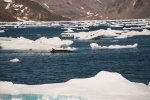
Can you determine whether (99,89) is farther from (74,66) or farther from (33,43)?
(33,43)

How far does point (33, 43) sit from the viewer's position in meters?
15.7

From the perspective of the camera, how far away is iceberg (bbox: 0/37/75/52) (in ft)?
45.6

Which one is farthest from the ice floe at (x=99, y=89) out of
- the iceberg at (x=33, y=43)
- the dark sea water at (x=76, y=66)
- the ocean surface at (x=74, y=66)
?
the iceberg at (x=33, y=43)

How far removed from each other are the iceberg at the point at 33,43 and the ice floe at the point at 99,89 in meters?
3.16

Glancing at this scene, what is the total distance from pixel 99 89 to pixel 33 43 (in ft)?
19.4

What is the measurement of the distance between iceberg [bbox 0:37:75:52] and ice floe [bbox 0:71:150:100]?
10.4 feet

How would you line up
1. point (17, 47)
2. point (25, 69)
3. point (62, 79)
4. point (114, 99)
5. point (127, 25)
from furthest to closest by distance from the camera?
point (127, 25), point (17, 47), point (25, 69), point (62, 79), point (114, 99)

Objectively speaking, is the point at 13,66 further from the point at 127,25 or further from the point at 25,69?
the point at 127,25

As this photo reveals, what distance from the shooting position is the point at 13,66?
13.5 meters

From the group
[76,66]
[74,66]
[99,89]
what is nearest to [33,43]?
[74,66]

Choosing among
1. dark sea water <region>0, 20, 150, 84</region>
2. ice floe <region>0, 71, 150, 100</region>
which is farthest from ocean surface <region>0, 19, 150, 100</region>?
ice floe <region>0, 71, 150, 100</region>

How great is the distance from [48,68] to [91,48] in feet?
13.6

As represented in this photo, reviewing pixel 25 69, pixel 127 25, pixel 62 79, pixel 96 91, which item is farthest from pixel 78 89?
pixel 127 25

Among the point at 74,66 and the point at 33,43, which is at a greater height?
the point at 33,43
